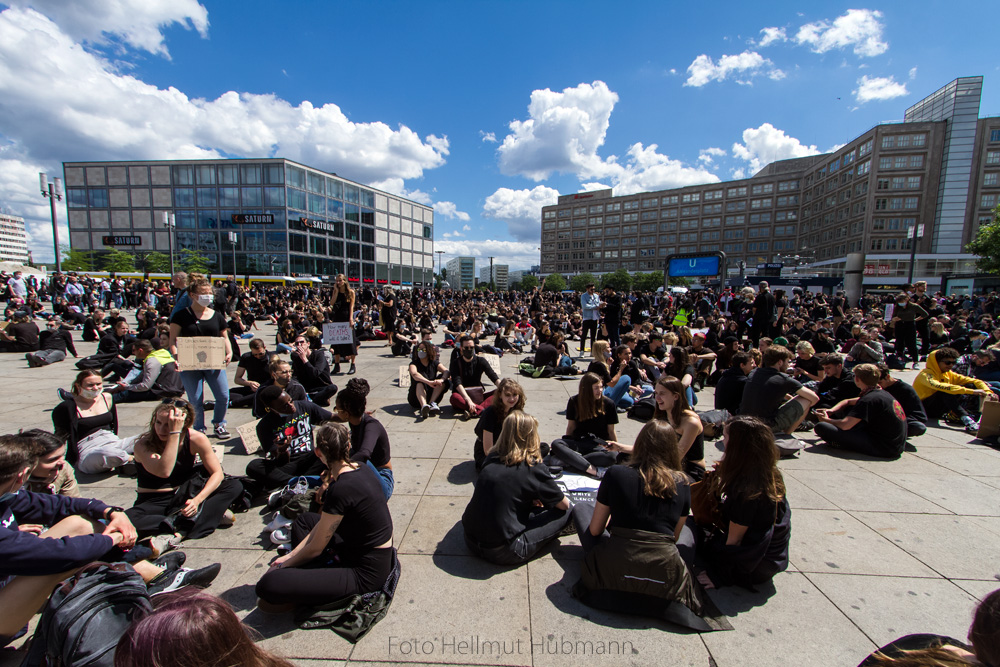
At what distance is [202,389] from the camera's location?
206 inches

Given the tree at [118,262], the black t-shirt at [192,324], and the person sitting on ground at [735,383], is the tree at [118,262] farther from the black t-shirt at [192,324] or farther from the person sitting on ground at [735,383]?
the person sitting on ground at [735,383]

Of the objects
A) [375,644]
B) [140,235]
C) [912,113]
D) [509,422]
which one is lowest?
[375,644]

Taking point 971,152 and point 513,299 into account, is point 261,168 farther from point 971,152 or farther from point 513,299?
point 971,152

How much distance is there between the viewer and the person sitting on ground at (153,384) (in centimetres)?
698

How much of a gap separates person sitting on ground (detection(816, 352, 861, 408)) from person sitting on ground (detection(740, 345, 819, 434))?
4.85 ft

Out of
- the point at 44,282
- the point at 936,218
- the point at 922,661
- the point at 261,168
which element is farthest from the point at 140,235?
the point at 936,218

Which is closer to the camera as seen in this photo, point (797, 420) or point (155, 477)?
point (155, 477)

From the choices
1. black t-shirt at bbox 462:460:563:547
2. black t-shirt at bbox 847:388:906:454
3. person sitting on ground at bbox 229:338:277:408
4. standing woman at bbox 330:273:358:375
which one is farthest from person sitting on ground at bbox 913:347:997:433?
person sitting on ground at bbox 229:338:277:408

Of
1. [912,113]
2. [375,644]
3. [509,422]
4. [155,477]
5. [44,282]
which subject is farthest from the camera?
[912,113]

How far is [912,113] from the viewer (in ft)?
242

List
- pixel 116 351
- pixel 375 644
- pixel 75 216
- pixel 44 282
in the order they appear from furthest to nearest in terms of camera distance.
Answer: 1. pixel 75 216
2. pixel 44 282
3. pixel 116 351
4. pixel 375 644

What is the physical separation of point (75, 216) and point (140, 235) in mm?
11233

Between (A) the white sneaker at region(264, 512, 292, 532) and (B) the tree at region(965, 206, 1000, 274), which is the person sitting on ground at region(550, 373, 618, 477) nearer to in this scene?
(A) the white sneaker at region(264, 512, 292, 532)

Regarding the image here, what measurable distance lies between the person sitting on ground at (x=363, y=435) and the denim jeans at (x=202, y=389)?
2569 mm
